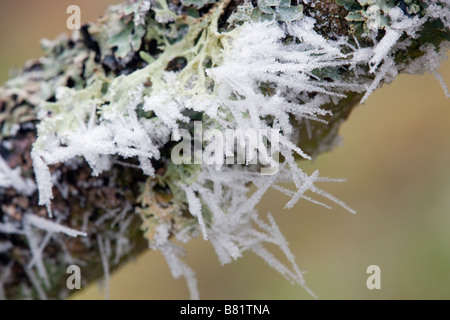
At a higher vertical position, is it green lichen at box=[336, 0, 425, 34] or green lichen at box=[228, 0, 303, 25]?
green lichen at box=[228, 0, 303, 25]

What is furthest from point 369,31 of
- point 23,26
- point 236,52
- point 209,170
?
point 23,26

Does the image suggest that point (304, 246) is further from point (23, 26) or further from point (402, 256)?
point (23, 26)

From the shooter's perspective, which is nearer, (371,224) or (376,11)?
(376,11)

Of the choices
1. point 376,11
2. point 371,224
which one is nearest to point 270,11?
point 376,11

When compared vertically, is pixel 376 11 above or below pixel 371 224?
below

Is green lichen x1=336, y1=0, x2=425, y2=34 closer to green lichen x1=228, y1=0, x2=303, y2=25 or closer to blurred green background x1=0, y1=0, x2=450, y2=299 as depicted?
green lichen x1=228, y1=0, x2=303, y2=25

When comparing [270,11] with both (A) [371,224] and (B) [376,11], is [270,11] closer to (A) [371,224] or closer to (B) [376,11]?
(B) [376,11]

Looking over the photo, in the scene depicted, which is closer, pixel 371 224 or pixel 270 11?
pixel 270 11

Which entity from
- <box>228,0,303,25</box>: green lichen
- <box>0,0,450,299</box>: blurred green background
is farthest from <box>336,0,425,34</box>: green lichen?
<box>0,0,450,299</box>: blurred green background
